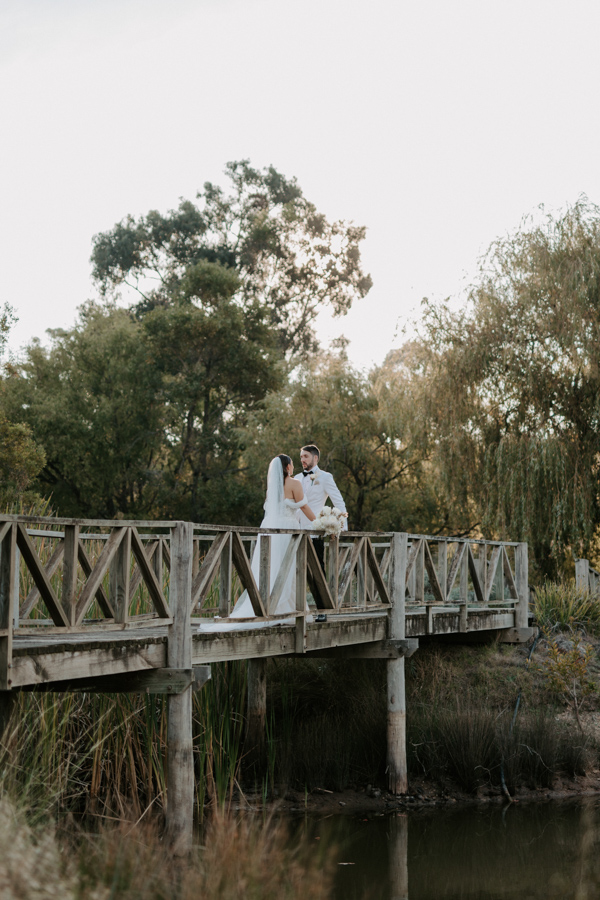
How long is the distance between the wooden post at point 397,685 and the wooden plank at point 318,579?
64.2 inches

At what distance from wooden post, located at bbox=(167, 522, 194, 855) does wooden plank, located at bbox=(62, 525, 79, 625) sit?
1.17 metres

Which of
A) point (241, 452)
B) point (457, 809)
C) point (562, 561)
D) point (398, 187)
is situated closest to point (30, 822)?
point (457, 809)

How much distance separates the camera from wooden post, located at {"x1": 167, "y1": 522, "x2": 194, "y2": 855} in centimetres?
666

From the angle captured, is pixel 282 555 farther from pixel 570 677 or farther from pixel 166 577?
pixel 570 677

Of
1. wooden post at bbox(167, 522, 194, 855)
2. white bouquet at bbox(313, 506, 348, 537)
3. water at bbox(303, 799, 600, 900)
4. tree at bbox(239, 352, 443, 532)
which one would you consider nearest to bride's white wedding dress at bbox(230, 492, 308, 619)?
white bouquet at bbox(313, 506, 348, 537)

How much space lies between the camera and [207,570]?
22.4ft

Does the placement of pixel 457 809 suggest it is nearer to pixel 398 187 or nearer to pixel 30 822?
pixel 30 822

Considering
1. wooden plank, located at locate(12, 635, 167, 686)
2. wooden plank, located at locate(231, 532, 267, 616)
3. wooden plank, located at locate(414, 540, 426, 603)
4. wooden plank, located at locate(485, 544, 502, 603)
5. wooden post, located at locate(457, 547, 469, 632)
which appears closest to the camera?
wooden plank, located at locate(12, 635, 167, 686)

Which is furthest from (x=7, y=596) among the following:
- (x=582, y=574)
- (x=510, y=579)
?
(x=582, y=574)

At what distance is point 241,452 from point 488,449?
40.8ft

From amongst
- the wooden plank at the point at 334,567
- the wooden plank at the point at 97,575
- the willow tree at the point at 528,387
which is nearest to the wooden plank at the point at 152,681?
the wooden plank at the point at 97,575

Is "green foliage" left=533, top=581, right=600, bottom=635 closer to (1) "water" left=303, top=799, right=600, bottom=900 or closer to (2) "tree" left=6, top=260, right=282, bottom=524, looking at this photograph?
(1) "water" left=303, top=799, right=600, bottom=900

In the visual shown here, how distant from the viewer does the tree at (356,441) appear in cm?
2434

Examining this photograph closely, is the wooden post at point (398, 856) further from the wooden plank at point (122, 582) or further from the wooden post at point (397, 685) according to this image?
the wooden plank at point (122, 582)
